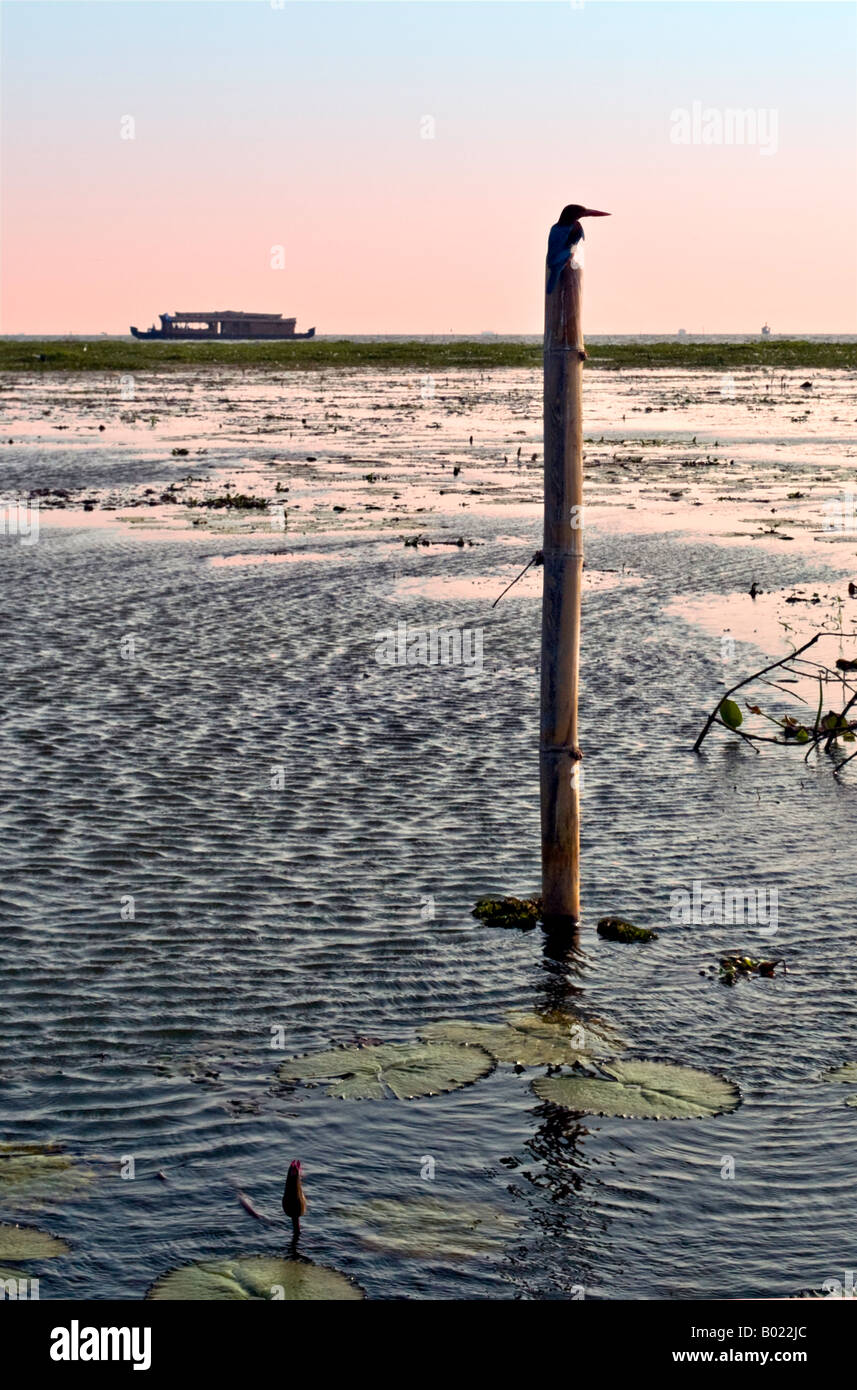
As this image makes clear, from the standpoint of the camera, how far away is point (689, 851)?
509 inches

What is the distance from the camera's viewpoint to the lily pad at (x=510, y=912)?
11.3 metres

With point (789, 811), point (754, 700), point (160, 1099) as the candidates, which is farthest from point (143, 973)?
point (754, 700)

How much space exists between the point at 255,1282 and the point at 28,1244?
1.09 meters

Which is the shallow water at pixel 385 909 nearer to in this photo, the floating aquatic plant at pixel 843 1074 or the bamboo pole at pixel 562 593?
the floating aquatic plant at pixel 843 1074

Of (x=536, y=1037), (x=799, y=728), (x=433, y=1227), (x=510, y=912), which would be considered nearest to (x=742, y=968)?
(x=510, y=912)

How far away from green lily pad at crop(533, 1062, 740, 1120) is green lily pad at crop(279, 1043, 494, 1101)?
1.48 feet

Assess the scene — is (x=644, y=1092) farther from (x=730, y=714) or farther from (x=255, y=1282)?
(x=730, y=714)

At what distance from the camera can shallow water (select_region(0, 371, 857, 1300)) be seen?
7.52 meters

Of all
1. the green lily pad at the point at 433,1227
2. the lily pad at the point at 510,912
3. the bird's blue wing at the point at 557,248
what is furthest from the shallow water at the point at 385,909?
the bird's blue wing at the point at 557,248

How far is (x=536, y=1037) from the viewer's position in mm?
9391

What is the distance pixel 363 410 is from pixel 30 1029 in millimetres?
66900

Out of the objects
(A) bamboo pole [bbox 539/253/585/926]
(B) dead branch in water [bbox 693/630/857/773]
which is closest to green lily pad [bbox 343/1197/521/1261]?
(A) bamboo pole [bbox 539/253/585/926]

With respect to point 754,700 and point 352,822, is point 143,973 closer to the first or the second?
point 352,822

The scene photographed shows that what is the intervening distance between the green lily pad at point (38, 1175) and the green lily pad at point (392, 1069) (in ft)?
4.55
